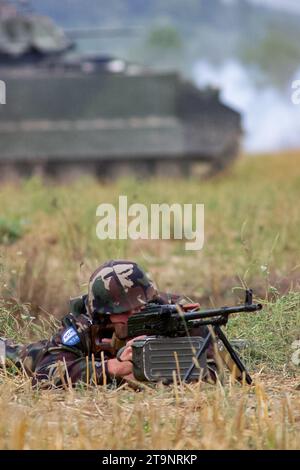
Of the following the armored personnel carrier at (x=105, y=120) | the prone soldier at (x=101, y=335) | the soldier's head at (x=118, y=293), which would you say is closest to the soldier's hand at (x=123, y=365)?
the prone soldier at (x=101, y=335)

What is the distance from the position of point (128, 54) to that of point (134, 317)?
73.9 ft

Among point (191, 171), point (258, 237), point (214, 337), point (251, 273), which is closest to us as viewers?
point (214, 337)

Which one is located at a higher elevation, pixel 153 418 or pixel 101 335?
pixel 101 335

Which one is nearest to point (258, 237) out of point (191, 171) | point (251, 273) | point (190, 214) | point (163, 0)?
point (251, 273)

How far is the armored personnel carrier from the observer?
777 inches

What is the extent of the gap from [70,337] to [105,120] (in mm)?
15233

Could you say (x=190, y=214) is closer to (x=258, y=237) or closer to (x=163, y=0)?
(x=258, y=237)

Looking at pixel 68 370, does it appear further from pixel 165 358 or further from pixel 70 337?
pixel 165 358

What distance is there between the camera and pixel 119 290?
15.8 feet

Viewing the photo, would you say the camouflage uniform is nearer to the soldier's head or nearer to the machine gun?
the soldier's head

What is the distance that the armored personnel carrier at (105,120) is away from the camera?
1973cm

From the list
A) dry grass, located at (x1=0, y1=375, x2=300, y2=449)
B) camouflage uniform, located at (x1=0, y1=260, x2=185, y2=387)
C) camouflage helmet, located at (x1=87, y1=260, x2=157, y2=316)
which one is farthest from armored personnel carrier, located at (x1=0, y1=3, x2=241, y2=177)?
dry grass, located at (x1=0, y1=375, x2=300, y2=449)

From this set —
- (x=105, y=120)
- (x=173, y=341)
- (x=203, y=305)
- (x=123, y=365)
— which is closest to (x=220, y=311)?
(x=173, y=341)

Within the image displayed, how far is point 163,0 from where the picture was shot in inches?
1003
